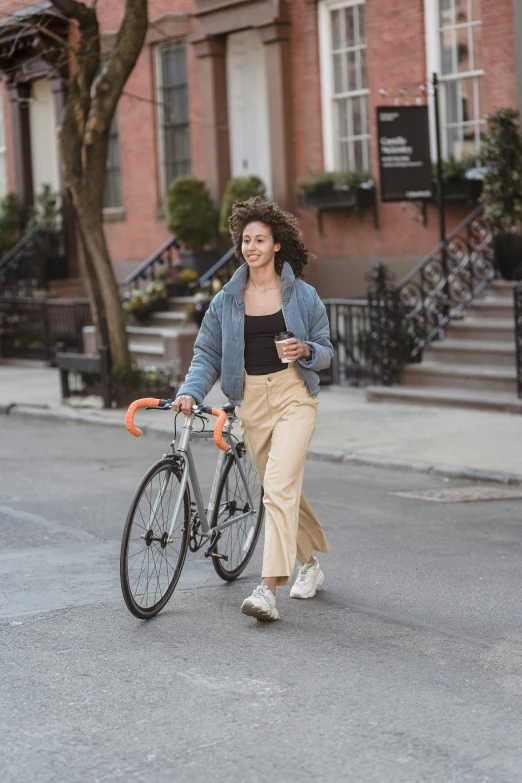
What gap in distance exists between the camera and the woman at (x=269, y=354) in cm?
638

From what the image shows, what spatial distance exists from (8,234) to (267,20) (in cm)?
872

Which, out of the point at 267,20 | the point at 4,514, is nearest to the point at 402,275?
the point at 267,20

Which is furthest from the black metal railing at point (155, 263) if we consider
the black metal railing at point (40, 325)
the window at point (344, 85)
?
the window at point (344, 85)

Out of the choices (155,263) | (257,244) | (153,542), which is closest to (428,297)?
(155,263)

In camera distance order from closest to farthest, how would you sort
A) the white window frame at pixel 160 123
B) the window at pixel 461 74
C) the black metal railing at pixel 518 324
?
the black metal railing at pixel 518 324
the window at pixel 461 74
the white window frame at pixel 160 123

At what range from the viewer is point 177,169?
21.8 m

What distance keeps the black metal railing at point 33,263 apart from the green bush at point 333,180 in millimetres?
7202

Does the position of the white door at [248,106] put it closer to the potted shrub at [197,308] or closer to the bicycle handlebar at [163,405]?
the potted shrub at [197,308]

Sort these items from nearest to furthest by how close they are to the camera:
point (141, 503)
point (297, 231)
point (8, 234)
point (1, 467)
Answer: point (141, 503)
point (297, 231)
point (1, 467)
point (8, 234)

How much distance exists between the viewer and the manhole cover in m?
9.72

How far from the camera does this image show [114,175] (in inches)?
919

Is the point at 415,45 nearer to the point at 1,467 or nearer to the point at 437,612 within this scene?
the point at 1,467

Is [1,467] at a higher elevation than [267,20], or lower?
lower

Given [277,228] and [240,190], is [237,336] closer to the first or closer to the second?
[277,228]
